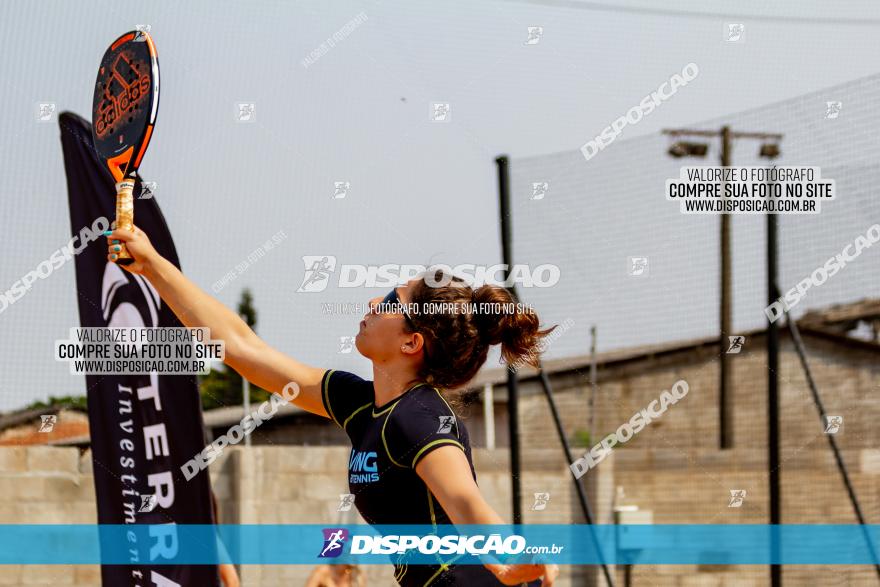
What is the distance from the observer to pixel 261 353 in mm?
3922

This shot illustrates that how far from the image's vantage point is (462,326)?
368cm

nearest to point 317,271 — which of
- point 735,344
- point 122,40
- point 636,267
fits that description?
point 636,267

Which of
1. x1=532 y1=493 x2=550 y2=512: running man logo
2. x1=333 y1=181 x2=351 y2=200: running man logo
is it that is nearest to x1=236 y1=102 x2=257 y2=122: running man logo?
x1=333 y1=181 x2=351 y2=200: running man logo

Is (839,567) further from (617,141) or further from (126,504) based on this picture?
(126,504)

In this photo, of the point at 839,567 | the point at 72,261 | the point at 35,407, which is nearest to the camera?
the point at 72,261

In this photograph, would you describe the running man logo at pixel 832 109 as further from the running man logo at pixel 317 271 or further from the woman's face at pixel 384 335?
the woman's face at pixel 384 335

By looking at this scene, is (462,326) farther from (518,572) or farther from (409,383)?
(518,572)

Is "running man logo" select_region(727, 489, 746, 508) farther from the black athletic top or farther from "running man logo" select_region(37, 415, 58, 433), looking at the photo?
the black athletic top

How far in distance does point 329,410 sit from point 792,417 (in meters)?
6.80

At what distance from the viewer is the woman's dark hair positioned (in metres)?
3.63

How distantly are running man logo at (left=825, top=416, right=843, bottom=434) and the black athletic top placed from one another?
648 cm

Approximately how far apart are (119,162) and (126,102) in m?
0.28

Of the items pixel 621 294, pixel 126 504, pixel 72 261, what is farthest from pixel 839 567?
pixel 72 261

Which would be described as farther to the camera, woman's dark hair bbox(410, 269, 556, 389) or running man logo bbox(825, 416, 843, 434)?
running man logo bbox(825, 416, 843, 434)
